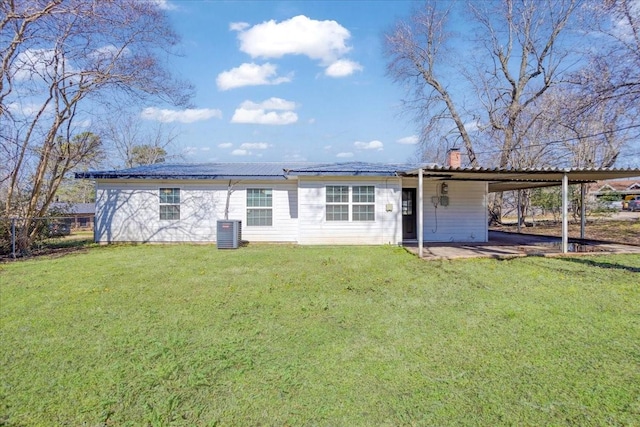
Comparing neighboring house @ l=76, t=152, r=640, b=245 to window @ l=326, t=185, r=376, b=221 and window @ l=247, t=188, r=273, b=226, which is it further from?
window @ l=326, t=185, r=376, b=221

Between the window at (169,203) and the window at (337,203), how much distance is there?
18.0ft

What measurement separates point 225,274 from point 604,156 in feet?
79.5

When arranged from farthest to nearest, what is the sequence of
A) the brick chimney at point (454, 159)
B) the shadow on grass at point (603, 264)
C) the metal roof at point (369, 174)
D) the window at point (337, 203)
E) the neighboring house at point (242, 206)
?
the neighboring house at point (242, 206) → the brick chimney at point (454, 159) → the window at point (337, 203) → the metal roof at point (369, 174) → the shadow on grass at point (603, 264)

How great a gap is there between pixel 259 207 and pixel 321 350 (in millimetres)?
9449

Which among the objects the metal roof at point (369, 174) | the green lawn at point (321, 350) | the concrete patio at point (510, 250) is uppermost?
the metal roof at point (369, 174)

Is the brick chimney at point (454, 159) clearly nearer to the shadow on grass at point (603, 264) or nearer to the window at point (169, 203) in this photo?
the shadow on grass at point (603, 264)

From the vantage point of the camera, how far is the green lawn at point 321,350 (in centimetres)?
256

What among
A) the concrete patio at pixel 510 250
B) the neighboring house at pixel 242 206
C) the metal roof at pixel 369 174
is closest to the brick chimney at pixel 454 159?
the neighboring house at pixel 242 206

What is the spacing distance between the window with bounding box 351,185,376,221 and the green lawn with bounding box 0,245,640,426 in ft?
16.4

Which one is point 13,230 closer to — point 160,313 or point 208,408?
point 160,313

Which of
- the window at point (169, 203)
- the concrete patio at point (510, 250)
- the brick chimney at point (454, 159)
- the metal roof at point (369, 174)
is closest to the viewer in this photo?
the concrete patio at point (510, 250)

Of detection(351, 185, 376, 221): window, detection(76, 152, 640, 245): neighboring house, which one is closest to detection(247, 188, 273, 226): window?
detection(76, 152, 640, 245): neighboring house

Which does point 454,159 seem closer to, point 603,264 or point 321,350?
point 603,264

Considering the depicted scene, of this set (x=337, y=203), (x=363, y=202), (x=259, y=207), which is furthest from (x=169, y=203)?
(x=363, y=202)
